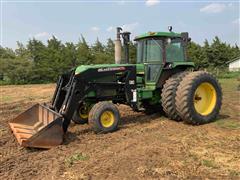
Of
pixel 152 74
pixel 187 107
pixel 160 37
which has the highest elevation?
pixel 160 37

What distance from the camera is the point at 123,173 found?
5.12 metres

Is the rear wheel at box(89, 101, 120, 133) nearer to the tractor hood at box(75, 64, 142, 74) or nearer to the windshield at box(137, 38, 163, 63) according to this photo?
the tractor hood at box(75, 64, 142, 74)

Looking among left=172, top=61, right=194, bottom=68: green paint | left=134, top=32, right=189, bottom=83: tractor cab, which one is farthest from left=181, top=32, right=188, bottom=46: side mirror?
left=172, top=61, right=194, bottom=68: green paint

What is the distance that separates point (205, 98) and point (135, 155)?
12.9ft

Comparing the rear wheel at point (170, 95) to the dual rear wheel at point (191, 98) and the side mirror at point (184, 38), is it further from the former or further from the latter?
the side mirror at point (184, 38)

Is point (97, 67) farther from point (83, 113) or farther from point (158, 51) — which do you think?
point (158, 51)

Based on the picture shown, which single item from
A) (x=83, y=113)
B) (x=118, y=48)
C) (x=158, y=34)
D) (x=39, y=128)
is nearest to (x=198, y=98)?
(x=158, y=34)

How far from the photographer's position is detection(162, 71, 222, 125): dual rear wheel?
27.1ft

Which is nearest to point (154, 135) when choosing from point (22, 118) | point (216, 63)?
point (22, 118)

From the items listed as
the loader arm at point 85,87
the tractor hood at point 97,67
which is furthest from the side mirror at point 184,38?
the tractor hood at point 97,67

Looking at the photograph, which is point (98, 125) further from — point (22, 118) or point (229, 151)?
point (229, 151)

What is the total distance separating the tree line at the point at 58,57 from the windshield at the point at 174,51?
89.7 feet

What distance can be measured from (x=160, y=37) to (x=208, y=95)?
2019mm

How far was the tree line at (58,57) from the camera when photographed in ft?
132
